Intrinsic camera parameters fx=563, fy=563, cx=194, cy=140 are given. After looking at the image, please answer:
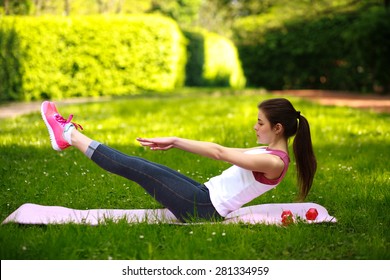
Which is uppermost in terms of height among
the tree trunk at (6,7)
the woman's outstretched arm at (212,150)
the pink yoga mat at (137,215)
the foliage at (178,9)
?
the foliage at (178,9)

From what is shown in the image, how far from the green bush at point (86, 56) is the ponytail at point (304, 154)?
34.8 feet

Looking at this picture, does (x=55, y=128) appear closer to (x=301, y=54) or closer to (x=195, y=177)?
(x=195, y=177)

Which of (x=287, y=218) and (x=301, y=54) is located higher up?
(x=301, y=54)

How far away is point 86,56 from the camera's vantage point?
15734 mm

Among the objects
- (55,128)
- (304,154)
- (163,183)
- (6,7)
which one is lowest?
(163,183)

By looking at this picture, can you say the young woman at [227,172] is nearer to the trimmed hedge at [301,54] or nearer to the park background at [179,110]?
the park background at [179,110]

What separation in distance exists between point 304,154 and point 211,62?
20.3 meters

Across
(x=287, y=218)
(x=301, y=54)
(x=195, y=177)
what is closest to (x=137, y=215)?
(x=287, y=218)

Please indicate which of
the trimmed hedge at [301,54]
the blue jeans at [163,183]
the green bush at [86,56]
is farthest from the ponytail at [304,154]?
the trimmed hedge at [301,54]

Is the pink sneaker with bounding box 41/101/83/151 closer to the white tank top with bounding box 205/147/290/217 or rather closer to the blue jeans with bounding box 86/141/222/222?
the blue jeans with bounding box 86/141/222/222

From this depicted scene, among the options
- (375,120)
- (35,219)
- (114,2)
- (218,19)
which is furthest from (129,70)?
(218,19)

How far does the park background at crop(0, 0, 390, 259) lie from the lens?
3553 millimetres

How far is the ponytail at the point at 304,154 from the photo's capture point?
397 cm
